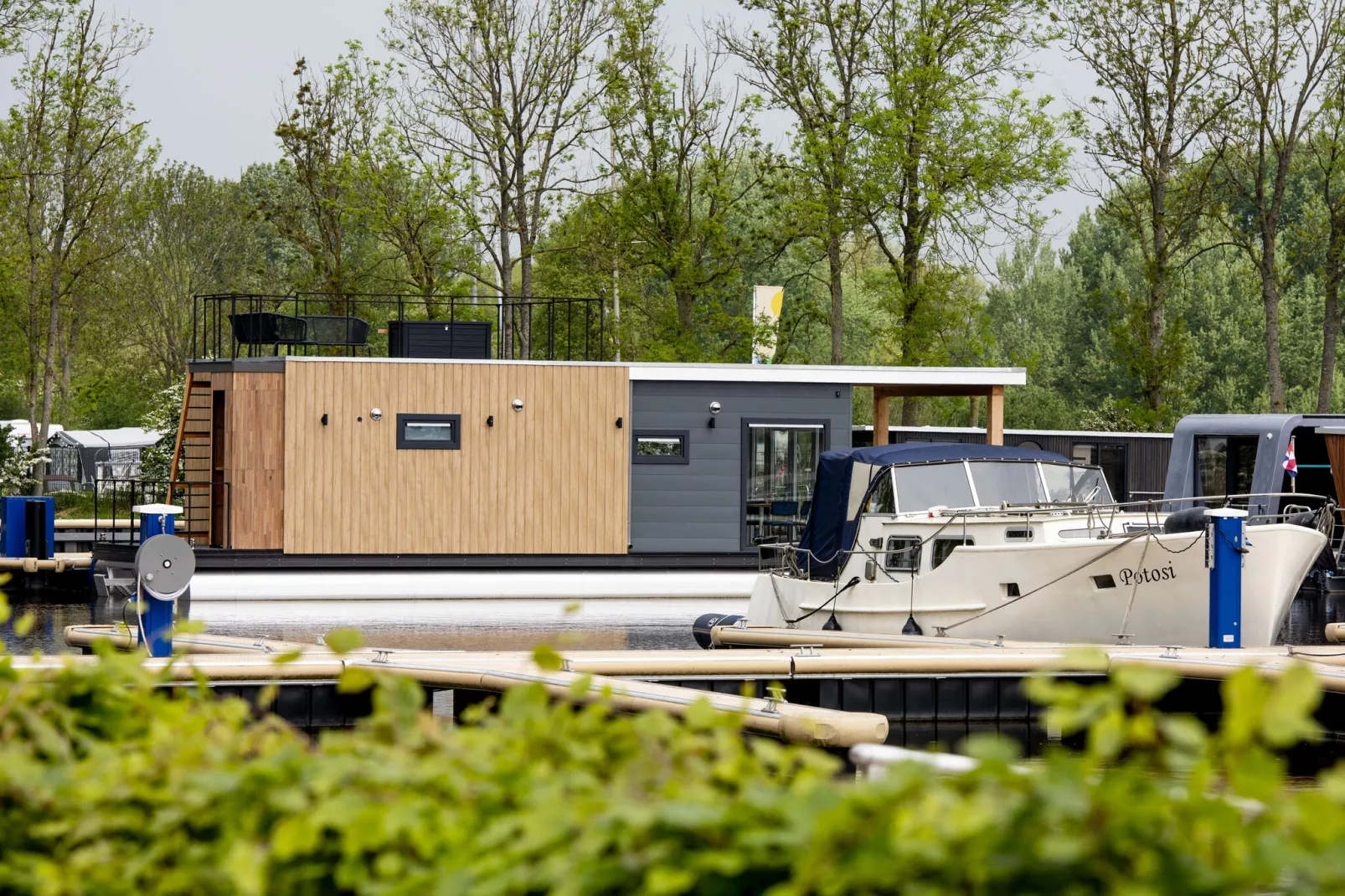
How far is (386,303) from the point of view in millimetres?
34188

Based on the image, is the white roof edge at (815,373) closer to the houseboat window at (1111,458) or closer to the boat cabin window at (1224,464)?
the boat cabin window at (1224,464)

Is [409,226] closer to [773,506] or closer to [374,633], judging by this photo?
[773,506]

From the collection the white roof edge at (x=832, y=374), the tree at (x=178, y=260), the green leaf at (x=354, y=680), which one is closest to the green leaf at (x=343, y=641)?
the green leaf at (x=354, y=680)

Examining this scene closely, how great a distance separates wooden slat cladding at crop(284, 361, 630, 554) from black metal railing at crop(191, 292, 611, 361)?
0.75 m

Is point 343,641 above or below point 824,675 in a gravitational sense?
above

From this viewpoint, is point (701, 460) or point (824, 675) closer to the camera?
point (824, 675)

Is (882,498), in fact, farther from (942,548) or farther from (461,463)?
(461,463)

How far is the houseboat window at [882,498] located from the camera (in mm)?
12664

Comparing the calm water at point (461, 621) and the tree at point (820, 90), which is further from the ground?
the tree at point (820, 90)

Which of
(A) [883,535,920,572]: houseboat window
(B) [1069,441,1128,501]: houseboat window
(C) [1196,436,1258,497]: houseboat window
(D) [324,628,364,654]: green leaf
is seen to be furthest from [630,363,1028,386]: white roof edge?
(D) [324,628,364,654]: green leaf

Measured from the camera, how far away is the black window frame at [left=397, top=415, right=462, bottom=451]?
57.8 ft

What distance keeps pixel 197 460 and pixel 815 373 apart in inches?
313

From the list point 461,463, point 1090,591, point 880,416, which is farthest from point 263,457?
point 1090,591

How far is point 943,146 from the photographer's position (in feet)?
92.9
